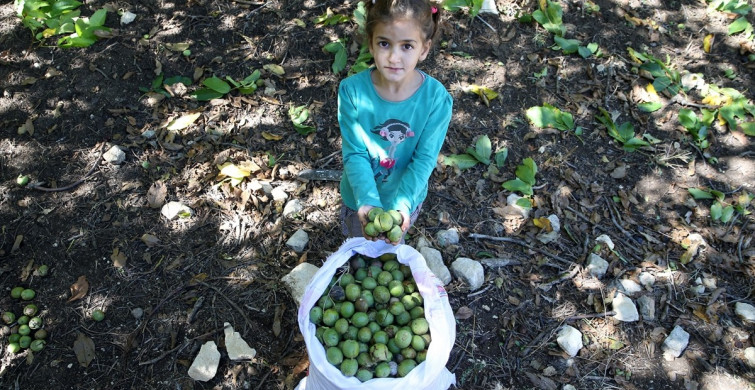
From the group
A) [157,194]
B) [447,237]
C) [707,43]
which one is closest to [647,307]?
[447,237]

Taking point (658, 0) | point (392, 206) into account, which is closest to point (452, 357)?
point (392, 206)

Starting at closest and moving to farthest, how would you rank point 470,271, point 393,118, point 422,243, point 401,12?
point 401,12, point 393,118, point 470,271, point 422,243

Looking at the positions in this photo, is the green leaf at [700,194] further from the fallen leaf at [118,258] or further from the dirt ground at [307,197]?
the fallen leaf at [118,258]

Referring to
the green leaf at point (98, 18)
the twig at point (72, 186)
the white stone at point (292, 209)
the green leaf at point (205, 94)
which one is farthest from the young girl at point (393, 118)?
the green leaf at point (98, 18)

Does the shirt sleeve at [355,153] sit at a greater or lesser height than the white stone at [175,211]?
greater

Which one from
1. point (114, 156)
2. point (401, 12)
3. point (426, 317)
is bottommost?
point (114, 156)

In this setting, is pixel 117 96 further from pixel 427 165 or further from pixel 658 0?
pixel 658 0

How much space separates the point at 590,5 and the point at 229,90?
358cm

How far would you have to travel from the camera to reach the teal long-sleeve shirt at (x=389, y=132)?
101 inches

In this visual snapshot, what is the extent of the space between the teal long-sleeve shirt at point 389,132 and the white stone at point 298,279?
0.92 m

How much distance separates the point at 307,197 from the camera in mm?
3871

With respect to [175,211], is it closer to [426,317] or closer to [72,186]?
[72,186]

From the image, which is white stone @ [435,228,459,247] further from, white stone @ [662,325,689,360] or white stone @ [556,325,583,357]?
white stone @ [662,325,689,360]

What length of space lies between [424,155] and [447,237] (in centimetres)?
116
